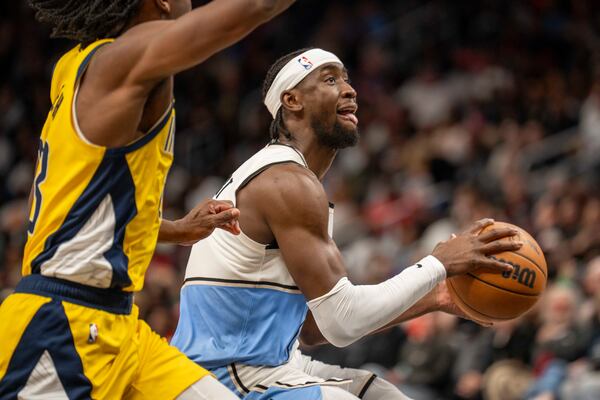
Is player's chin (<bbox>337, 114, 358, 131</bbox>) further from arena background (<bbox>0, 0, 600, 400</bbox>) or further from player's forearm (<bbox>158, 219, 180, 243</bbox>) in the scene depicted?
arena background (<bbox>0, 0, 600, 400</bbox>)

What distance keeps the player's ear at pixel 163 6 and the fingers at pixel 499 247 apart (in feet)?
5.40

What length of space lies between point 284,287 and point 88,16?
1463 millimetres

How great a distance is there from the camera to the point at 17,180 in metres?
14.7

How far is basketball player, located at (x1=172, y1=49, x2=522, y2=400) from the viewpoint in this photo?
424 centimetres

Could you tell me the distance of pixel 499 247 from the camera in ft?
14.5

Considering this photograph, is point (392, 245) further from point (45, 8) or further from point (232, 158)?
point (45, 8)

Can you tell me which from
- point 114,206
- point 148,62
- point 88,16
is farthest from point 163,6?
point 114,206

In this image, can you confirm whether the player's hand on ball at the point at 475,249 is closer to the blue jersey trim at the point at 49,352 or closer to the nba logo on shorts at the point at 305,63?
the nba logo on shorts at the point at 305,63

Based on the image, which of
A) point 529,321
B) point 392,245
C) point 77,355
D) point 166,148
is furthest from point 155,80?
point 392,245

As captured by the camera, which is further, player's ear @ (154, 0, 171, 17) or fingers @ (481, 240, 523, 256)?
fingers @ (481, 240, 523, 256)

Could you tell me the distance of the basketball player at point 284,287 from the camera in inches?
167

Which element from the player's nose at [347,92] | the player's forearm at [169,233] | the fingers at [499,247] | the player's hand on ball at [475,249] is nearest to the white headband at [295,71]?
the player's nose at [347,92]

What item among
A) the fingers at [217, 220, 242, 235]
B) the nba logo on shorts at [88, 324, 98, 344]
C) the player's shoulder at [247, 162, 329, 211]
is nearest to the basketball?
the player's shoulder at [247, 162, 329, 211]

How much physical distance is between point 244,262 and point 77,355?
109cm
